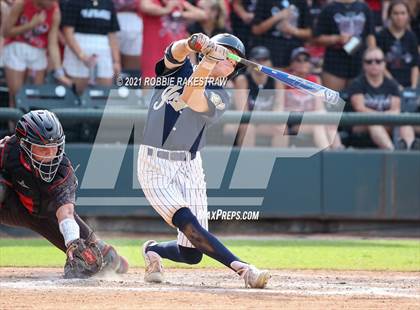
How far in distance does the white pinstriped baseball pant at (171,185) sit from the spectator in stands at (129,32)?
4.80 metres

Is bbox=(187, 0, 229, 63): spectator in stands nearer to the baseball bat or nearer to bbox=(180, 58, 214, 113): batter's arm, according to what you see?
the baseball bat

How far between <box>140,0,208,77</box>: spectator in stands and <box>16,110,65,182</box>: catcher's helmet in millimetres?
4577

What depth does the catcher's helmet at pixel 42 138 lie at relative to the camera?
20.1 ft

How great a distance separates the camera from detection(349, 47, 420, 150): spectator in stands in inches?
432

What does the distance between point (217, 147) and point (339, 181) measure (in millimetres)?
1466

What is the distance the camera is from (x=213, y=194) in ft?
34.4

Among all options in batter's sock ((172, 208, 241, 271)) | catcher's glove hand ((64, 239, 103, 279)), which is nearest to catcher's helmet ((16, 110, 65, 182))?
catcher's glove hand ((64, 239, 103, 279))

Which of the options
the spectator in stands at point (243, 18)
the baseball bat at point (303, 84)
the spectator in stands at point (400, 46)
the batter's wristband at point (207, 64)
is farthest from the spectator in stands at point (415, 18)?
the batter's wristband at point (207, 64)

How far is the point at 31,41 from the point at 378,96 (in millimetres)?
4124

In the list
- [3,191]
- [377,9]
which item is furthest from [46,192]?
[377,9]

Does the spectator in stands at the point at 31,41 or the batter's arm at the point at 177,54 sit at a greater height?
the batter's arm at the point at 177,54

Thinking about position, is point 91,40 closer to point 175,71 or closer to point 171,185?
point 175,71

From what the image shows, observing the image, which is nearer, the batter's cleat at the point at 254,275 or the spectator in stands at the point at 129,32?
the batter's cleat at the point at 254,275

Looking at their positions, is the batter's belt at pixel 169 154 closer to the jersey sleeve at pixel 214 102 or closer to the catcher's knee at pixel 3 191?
the jersey sleeve at pixel 214 102
